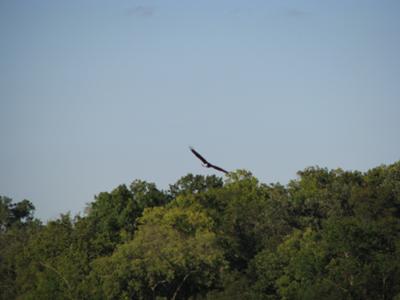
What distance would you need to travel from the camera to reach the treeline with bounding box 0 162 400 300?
6191 cm

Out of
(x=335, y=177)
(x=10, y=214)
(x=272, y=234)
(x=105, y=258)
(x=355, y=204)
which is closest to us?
(x=105, y=258)

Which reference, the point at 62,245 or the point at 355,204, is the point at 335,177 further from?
the point at 62,245

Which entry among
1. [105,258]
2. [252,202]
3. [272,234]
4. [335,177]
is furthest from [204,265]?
[335,177]

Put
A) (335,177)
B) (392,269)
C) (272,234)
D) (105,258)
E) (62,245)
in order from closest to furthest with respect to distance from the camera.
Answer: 1. (392,269)
2. (105,258)
3. (62,245)
4. (272,234)
5. (335,177)

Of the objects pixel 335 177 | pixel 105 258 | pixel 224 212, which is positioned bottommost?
pixel 105 258

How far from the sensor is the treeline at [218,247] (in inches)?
2437

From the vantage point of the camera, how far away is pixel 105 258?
221 feet

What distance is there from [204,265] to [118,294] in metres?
6.85

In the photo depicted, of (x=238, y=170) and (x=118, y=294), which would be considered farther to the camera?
(x=238, y=170)

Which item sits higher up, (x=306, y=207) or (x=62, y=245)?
(x=306, y=207)

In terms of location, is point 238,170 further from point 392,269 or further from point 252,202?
point 392,269

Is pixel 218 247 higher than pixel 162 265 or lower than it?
higher

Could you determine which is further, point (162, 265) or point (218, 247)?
point (218, 247)

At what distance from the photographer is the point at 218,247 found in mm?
70750
